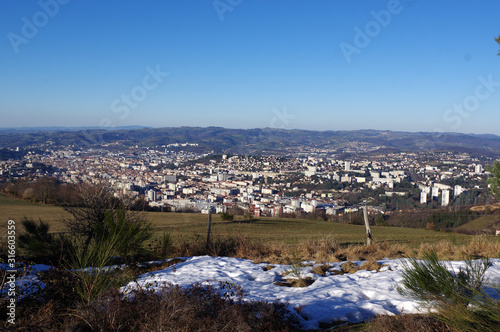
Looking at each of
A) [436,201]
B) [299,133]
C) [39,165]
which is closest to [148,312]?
[436,201]

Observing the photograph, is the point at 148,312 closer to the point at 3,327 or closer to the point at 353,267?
the point at 3,327

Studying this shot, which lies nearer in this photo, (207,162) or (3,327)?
(3,327)

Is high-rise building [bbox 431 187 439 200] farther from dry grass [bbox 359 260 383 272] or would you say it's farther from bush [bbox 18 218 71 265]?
bush [bbox 18 218 71 265]

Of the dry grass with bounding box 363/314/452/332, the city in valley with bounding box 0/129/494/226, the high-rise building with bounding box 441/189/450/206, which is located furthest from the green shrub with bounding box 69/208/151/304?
the high-rise building with bounding box 441/189/450/206

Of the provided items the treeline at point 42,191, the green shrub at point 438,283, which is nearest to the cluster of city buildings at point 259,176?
the treeline at point 42,191

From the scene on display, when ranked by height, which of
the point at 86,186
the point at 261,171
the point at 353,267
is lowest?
the point at 261,171

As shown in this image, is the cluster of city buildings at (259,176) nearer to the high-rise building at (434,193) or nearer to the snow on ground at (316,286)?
the high-rise building at (434,193)

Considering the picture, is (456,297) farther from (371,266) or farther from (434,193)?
(434,193)
